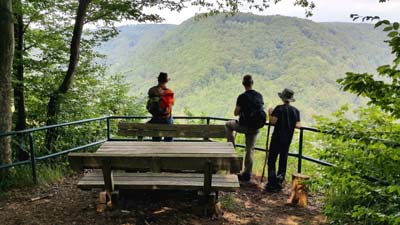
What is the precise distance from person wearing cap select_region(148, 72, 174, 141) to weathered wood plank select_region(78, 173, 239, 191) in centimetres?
181

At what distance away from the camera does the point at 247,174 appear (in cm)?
572

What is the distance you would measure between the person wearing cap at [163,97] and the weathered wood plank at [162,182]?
1813mm

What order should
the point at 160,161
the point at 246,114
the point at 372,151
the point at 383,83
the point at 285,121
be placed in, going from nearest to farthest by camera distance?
the point at 383,83 → the point at 372,151 → the point at 160,161 → the point at 285,121 → the point at 246,114

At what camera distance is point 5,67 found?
5.21 meters

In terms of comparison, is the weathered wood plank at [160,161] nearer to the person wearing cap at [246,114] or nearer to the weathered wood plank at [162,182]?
the weathered wood plank at [162,182]

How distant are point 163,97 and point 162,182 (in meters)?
2.10

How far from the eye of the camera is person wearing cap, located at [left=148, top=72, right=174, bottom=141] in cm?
571

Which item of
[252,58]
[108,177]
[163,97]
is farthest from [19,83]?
[252,58]

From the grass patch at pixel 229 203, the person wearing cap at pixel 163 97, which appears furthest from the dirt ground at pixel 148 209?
the person wearing cap at pixel 163 97

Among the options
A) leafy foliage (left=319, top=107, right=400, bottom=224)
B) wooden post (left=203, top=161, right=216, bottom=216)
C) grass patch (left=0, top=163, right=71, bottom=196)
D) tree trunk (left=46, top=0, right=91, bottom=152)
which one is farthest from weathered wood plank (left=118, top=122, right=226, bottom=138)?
tree trunk (left=46, top=0, right=91, bottom=152)

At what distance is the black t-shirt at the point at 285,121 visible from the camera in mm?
5148

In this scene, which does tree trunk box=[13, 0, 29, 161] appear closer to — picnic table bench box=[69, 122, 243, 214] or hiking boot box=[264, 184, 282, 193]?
picnic table bench box=[69, 122, 243, 214]

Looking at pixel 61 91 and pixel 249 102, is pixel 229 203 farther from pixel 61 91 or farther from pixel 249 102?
pixel 61 91

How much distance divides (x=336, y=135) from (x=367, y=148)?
32 centimetres
